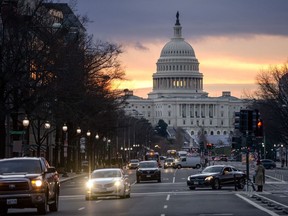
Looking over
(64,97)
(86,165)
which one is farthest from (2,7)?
(86,165)

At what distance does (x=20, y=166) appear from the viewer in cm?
3294

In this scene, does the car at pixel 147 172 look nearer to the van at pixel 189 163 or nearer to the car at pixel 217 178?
the car at pixel 217 178

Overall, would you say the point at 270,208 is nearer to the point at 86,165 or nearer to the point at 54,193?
the point at 54,193

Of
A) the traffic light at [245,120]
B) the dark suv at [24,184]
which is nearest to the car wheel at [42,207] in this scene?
the dark suv at [24,184]

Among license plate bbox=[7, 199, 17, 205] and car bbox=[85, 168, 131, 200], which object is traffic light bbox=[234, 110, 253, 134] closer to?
car bbox=[85, 168, 131, 200]

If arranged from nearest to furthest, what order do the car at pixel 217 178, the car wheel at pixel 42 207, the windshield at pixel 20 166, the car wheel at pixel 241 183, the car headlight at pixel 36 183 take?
1. the car headlight at pixel 36 183
2. the car wheel at pixel 42 207
3. the windshield at pixel 20 166
4. the car at pixel 217 178
5. the car wheel at pixel 241 183

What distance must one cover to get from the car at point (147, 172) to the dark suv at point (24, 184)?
134ft

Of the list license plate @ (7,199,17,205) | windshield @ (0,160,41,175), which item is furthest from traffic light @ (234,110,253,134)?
license plate @ (7,199,17,205)

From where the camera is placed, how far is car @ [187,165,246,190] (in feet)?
189

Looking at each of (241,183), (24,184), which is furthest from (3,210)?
(241,183)

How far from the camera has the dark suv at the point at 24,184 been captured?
104 ft

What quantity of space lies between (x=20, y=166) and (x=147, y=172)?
1644 inches

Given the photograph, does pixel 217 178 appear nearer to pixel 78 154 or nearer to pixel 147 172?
pixel 147 172

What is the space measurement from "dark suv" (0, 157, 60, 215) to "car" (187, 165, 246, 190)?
24990mm
